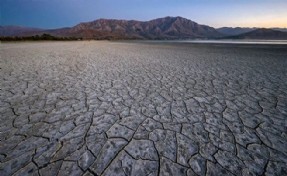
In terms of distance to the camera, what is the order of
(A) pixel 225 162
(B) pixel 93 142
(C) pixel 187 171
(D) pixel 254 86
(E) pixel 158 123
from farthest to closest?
(D) pixel 254 86, (E) pixel 158 123, (B) pixel 93 142, (A) pixel 225 162, (C) pixel 187 171

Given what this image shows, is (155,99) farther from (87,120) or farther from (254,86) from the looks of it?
(254,86)

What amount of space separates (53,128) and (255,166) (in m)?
2.38

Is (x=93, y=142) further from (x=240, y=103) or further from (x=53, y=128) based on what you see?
(x=240, y=103)

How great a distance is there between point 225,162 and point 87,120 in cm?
182

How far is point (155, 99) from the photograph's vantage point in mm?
3117

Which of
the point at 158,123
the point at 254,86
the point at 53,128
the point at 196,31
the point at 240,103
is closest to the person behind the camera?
the point at 53,128

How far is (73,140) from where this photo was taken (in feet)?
6.15

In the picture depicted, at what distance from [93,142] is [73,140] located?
0.25m

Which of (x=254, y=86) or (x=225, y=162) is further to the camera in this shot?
(x=254, y=86)

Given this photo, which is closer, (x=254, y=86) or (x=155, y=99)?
(x=155, y=99)

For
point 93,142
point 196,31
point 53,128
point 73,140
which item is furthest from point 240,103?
point 196,31

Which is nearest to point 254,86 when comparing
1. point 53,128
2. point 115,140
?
point 115,140

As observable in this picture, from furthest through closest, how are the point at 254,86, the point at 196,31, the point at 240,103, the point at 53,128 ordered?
the point at 196,31, the point at 254,86, the point at 240,103, the point at 53,128

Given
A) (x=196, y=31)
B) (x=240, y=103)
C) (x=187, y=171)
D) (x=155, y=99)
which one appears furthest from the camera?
(x=196, y=31)
